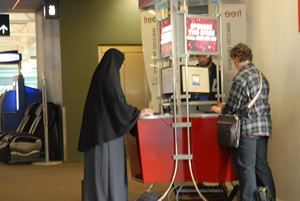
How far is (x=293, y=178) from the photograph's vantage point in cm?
459

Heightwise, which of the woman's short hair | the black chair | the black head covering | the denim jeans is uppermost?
the woman's short hair

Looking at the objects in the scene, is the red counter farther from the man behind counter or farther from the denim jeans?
the man behind counter

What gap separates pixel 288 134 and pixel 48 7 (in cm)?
601

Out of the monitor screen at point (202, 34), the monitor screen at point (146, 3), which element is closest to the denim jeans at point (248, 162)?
the monitor screen at point (202, 34)

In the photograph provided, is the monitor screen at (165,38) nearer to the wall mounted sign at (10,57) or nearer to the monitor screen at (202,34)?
the monitor screen at (202,34)

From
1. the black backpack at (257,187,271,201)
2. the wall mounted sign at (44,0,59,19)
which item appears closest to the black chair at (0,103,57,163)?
the wall mounted sign at (44,0,59,19)

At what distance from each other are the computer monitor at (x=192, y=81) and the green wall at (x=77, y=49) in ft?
17.5

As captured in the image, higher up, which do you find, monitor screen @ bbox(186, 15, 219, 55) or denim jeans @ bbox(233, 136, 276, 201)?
monitor screen @ bbox(186, 15, 219, 55)

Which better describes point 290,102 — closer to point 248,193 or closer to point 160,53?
point 248,193

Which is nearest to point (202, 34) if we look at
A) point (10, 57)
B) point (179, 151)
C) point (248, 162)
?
point (179, 151)

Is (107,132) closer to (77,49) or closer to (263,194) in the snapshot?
(263,194)

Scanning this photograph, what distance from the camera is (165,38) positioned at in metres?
4.60

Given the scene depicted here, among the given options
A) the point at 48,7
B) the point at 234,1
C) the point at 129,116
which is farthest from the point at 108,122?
the point at 48,7

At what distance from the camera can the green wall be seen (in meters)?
9.77
